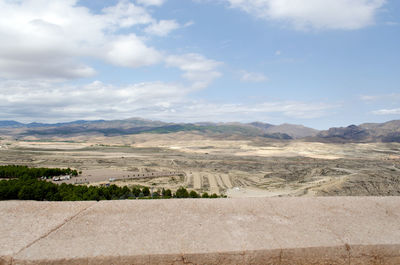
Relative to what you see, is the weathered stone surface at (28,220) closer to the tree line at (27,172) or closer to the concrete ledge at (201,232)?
the concrete ledge at (201,232)

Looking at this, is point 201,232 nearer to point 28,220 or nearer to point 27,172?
point 28,220

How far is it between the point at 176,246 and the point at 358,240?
215cm

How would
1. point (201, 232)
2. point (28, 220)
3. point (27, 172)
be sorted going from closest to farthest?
point (201, 232), point (28, 220), point (27, 172)

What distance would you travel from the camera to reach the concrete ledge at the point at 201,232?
3064 mm

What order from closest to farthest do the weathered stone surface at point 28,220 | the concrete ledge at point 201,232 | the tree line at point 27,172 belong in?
the concrete ledge at point 201,232
the weathered stone surface at point 28,220
the tree line at point 27,172

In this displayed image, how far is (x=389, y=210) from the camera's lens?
4.56 metres

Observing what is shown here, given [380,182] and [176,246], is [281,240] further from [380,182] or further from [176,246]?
[380,182]

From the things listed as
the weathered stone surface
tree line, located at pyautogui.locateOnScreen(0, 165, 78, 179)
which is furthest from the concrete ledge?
tree line, located at pyautogui.locateOnScreen(0, 165, 78, 179)

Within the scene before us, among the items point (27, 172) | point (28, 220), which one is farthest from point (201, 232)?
point (27, 172)

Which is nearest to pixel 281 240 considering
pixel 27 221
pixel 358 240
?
pixel 358 240

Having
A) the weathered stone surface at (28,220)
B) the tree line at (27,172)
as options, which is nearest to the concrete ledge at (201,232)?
the weathered stone surface at (28,220)

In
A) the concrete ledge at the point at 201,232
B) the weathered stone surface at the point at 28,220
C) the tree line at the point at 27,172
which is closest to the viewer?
the concrete ledge at the point at 201,232

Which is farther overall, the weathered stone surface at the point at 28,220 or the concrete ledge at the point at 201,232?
the weathered stone surface at the point at 28,220

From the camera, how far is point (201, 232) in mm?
3518
